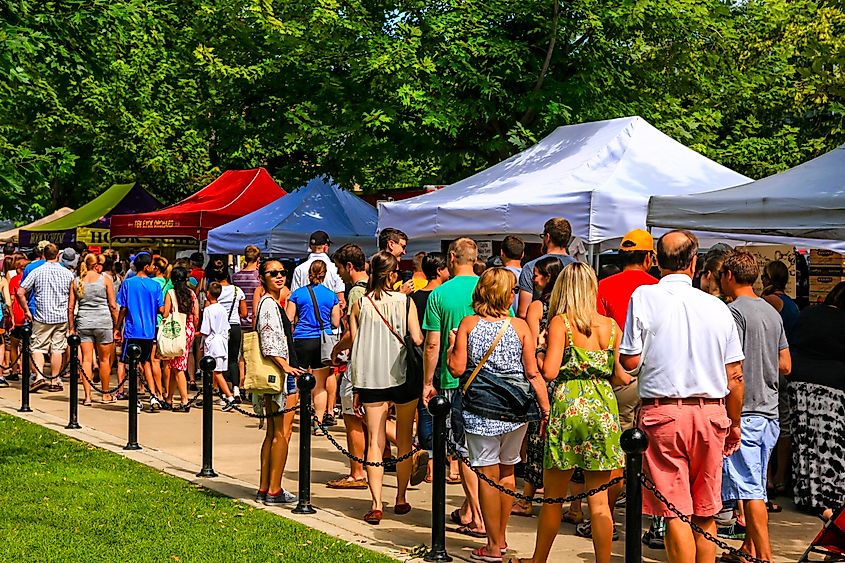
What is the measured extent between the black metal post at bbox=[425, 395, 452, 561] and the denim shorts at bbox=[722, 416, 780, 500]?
1849 mm

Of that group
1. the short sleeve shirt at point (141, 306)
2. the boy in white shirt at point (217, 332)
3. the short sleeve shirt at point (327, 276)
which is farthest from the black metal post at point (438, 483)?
Result: the short sleeve shirt at point (141, 306)

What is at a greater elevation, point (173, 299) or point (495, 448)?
point (173, 299)

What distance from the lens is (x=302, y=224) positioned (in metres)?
18.6

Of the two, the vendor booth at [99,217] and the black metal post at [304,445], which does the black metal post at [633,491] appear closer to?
the black metal post at [304,445]

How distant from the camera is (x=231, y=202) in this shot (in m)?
21.8

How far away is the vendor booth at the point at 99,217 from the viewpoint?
26828mm

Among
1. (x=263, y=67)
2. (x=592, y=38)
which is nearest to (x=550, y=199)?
(x=592, y=38)

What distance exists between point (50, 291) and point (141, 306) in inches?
110

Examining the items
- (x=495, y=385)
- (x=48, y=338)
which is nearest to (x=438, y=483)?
(x=495, y=385)

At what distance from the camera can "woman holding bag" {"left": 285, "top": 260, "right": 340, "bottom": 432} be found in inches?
460

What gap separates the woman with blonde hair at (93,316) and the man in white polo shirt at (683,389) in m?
11.2

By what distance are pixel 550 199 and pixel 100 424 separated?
6285 millimetres

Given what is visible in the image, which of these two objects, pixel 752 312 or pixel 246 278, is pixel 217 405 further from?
pixel 752 312

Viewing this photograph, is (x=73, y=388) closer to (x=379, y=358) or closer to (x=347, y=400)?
(x=347, y=400)
